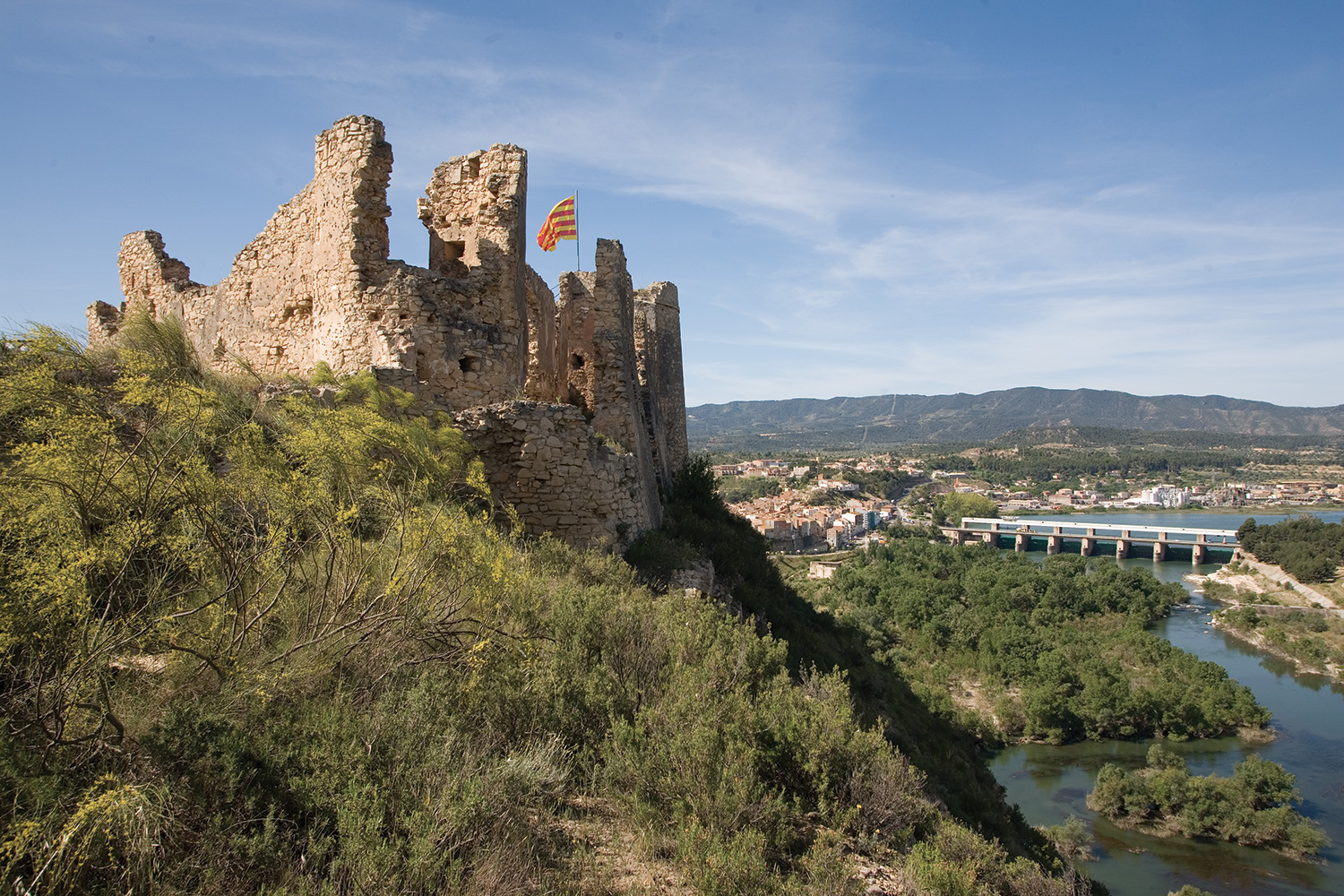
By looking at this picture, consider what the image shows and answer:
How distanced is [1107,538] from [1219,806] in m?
55.0

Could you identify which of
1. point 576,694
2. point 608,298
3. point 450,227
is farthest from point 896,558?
point 576,694

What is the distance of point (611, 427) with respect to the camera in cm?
1213

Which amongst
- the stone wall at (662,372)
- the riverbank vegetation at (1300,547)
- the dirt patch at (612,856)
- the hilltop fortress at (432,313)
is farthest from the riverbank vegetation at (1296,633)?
the dirt patch at (612,856)

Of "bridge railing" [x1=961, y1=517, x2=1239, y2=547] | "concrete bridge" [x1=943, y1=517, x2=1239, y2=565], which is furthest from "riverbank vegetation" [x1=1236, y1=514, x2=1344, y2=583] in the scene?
"bridge railing" [x1=961, y1=517, x2=1239, y2=547]

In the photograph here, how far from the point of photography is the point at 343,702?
3.94 m

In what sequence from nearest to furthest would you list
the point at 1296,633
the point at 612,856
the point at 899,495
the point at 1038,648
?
the point at 612,856
the point at 1038,648
the point at 1296,633
the point at 899,495

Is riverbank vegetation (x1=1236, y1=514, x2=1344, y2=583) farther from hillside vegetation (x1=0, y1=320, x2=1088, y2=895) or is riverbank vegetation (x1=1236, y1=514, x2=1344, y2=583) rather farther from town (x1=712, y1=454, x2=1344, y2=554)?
Answer: hillside vegetation (x1=0, y1=320, x2=1088, y2=895)

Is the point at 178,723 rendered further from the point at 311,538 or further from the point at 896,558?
the point at 896,558

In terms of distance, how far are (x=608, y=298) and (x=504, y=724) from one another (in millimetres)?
9660

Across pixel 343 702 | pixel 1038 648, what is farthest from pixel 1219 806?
pixel 343 702

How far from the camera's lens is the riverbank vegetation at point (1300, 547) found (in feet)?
164

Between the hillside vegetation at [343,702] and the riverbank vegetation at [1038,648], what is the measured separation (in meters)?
21.7

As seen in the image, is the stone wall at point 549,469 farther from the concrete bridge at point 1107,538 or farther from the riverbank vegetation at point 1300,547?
the concrete bridge at point 1107,538

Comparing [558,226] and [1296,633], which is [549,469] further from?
[1296,633]
